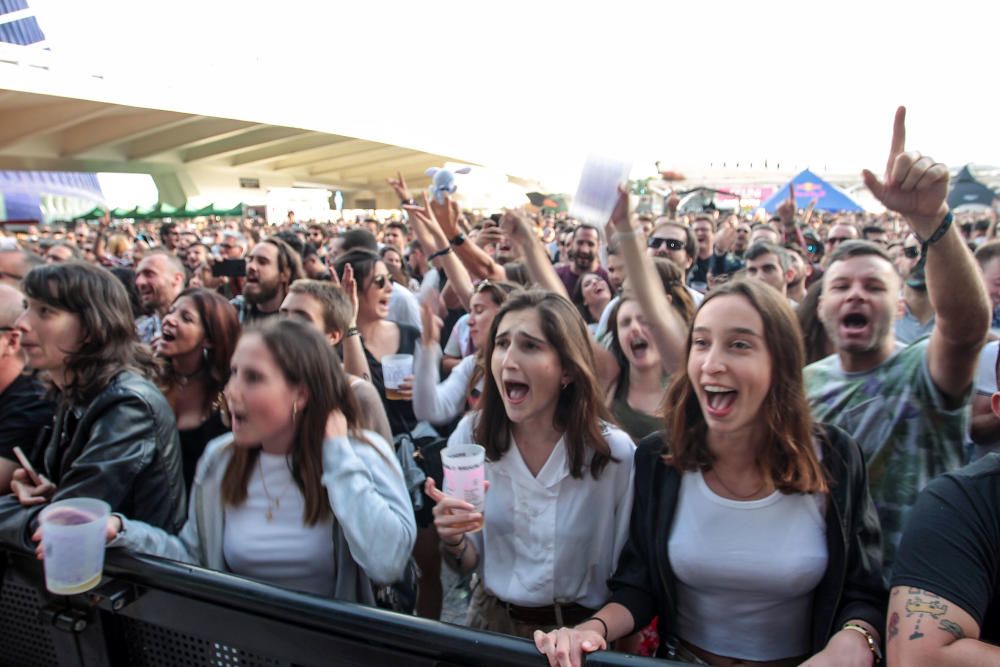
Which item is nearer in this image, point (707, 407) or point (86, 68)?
point (707, 407)

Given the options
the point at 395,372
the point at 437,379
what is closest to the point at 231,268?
the point at 395,372

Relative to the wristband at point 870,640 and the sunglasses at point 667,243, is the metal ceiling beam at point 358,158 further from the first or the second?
the wristband at point 870,640

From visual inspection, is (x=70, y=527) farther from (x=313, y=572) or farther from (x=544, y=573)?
(x=544, y=573)

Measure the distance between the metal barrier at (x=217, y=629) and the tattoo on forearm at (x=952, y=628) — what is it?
550 millimetres

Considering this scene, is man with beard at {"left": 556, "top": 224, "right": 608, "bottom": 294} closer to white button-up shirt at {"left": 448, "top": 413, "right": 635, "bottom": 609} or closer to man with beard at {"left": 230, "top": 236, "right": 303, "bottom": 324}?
man with beard at {"left": 230, "top": 236, "right": 303, "bottom": 324}

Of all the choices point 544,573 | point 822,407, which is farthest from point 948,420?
point 544,573

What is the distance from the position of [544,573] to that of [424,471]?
0.99 m

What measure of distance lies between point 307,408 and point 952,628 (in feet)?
5.48

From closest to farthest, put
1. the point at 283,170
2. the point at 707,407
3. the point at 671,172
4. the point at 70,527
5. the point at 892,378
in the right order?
the point at 70,527, the point at 707,407, the point at 892,378, the point at 671,172, the point at 283,170

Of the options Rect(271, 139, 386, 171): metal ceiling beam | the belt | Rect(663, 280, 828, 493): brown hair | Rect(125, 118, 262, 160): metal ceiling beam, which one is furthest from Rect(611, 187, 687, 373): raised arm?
Rect(271, 139, 386, 171): metal ceiling beam

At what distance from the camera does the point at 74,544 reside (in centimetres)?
155

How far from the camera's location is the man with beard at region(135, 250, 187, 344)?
444 cm

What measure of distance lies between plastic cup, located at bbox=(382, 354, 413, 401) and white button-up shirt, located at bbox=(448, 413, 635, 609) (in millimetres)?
1388

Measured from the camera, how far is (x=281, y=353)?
197 centimetres
